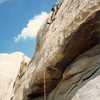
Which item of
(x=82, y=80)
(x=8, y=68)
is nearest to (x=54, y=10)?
(x=82, y=80)

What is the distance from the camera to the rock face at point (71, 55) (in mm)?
9789

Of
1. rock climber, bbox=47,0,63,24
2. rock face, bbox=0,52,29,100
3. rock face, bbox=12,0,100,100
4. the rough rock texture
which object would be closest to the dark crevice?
rock face, bbox=12,0,100,100

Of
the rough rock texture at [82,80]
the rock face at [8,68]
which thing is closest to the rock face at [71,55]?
the rough rock texture at [82,80]

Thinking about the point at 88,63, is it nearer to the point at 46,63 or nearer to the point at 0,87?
the point at 46,63

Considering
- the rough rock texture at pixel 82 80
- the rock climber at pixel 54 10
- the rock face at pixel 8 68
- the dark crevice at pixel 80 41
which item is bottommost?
the rough rock texture at pixel 82 80

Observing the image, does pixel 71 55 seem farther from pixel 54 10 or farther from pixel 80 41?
pixel 54 10

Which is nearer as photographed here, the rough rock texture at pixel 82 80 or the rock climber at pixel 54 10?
the rough rock texture at pixel 82 80

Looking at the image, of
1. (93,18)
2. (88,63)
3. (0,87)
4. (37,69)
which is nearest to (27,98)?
(37,69)

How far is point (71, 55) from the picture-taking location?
1113 centimetres

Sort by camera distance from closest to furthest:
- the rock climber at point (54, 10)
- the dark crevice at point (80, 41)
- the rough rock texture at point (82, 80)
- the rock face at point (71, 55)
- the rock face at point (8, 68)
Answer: the rough rock texture at point (82, 80) → the rock face at point (71, 55) → the dark crevice at point (80, 41) → the rock climber at point (54, 10) → the rock face at point (8, 68)

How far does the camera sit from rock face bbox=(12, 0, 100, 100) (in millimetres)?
9789

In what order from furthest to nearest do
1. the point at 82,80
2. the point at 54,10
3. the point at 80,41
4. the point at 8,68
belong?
the point at 8,68
the point at 54,10
the point at 80,41
the point at 82,80

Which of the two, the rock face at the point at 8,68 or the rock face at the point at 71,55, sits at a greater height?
the rock face at the point at 8,68

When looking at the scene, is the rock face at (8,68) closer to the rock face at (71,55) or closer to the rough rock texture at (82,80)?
the rock face at (71,55)
